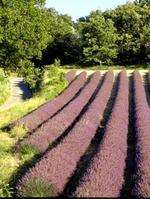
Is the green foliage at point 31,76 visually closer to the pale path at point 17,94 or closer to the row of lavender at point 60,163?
the pale path at point 17,94

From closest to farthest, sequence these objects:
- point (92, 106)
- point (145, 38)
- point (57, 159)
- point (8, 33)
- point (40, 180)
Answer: point (40, 180) → point (57, 159) → point (92, 106) → point (8, 33) → point (145, 38)

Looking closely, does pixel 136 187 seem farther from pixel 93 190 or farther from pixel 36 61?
pixel 36 61

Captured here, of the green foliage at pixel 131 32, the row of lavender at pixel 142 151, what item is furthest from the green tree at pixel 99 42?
the row of lavender at pixel 142 151

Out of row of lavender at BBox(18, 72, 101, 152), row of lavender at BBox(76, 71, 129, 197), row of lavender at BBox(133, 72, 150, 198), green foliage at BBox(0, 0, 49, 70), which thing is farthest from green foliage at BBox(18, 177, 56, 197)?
green foliage at BBox(0, 0, 49, 70)

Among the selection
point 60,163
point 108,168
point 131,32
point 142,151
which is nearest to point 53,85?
point 142,151

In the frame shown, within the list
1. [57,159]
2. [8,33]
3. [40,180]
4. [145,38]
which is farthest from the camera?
[145,38]

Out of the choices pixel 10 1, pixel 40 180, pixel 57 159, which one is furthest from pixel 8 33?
pixel 40 180

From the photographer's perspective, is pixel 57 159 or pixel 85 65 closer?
pixel 57 159

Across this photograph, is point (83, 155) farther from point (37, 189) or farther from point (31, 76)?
point (31, 76)
